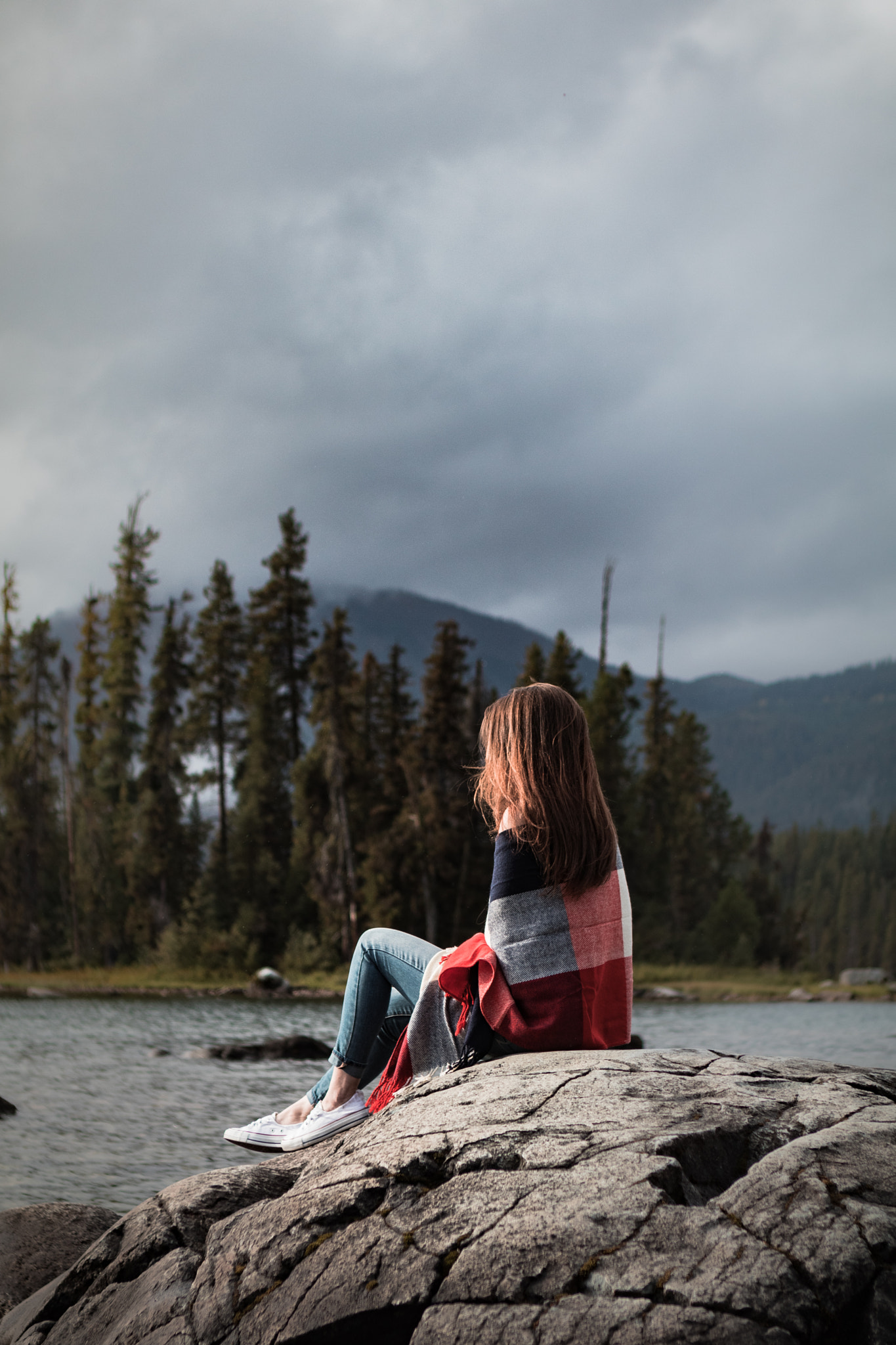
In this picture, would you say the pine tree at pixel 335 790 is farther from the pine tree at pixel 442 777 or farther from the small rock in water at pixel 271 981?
the small rock in water at pixel 271 981

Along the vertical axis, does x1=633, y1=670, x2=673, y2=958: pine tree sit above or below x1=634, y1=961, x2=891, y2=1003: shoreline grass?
above

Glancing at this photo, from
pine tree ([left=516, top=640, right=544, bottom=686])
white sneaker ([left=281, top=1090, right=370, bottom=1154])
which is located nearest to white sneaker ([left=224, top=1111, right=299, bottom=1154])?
white sneaker ([left=281, top=1090, right=370, bottom=1154])

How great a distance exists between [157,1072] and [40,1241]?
33.8 ft

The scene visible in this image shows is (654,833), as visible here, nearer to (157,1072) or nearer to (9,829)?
(9,829)

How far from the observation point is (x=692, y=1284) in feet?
9.39

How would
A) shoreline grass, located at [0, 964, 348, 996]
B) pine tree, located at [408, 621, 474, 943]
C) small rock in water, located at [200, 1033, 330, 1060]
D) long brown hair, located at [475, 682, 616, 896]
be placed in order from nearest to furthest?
long brown hair, located at [475, 682, 616, 896] → small rock in water, located at [200, 1033, 330, 1060] → shoreline grass, located at [0, 964, 348, 996] → pine tree, located at [408, 621, 474, 943]

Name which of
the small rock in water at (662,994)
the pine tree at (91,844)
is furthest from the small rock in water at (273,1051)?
the pine tree at (91,844)

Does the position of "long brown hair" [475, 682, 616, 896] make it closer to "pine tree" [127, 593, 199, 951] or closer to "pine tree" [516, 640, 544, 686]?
"pine tree" [516, 640, 544, 686]

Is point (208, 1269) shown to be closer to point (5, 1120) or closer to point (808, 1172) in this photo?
point (808, 1172)

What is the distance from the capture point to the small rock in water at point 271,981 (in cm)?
3578

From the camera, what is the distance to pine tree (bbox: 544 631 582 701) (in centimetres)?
4644

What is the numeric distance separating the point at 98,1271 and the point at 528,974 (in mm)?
1974

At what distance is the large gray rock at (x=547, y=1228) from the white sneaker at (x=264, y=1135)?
58 centimetres

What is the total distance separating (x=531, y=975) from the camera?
4141 millimetres
